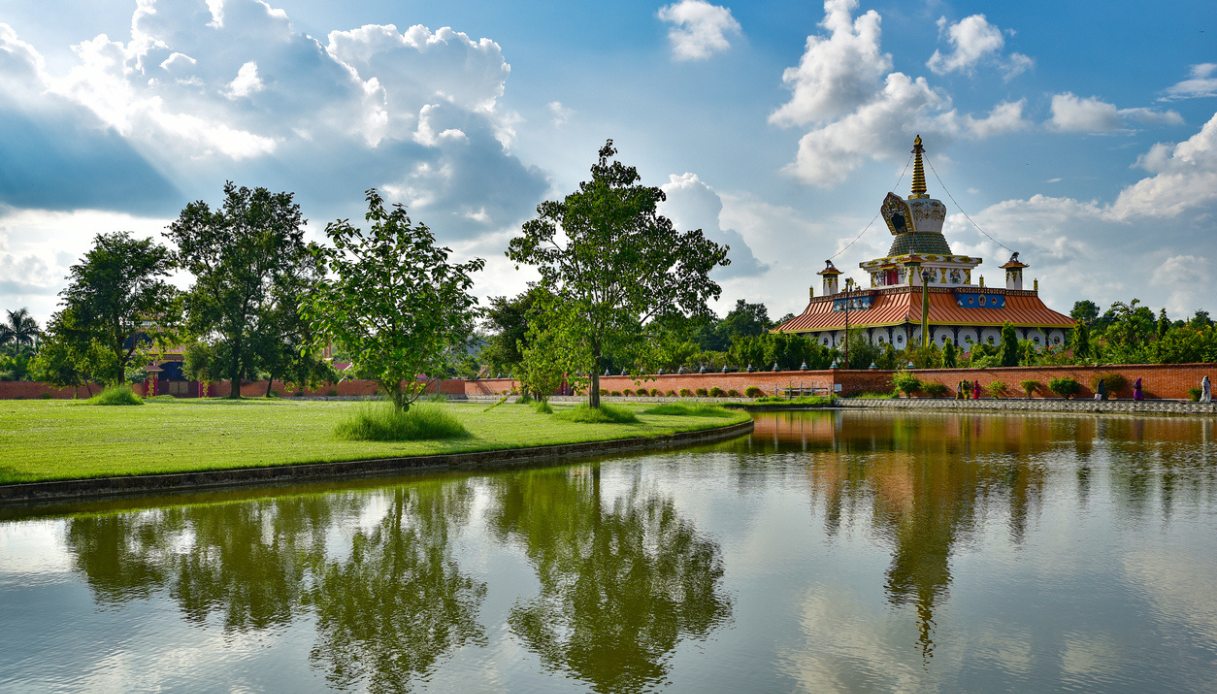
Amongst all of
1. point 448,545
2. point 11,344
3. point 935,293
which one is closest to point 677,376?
point 935,293

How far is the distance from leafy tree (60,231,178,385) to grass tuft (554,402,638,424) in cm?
3692

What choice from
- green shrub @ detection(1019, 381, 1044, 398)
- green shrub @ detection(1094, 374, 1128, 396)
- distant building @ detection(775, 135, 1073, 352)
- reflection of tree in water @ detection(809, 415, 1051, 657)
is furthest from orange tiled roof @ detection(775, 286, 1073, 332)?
reflection of tree in water @ detection(809, 415, 1051, 657)

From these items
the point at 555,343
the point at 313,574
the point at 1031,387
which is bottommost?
the point at 313,574

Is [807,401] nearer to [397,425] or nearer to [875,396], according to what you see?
[875,396]

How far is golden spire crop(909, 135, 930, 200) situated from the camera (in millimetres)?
91312

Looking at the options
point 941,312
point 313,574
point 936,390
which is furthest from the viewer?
point 941,312

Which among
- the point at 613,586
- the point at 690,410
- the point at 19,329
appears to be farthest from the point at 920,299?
the point at 19,329

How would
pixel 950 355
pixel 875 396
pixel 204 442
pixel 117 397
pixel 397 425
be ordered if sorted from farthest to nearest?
pixel 950 355
pixel 875 396
pixel 117 397
pixel 397 425
pixel 204 442

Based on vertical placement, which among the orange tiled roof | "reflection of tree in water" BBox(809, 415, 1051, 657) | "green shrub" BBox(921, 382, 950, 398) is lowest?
"reflection of tree in water" BBox(809, 415, 1051, 657)

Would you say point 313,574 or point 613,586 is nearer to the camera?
→ point 613,586

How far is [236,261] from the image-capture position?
187ft

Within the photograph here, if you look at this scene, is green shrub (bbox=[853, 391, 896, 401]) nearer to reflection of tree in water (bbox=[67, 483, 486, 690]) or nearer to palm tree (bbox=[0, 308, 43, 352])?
reflection of tree in water (bbox=[67, 483, 486, 690])

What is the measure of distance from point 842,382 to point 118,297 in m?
46.7

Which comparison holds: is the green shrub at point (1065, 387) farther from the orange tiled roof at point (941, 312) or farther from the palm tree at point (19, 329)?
the palm tree at point (19, 329)
